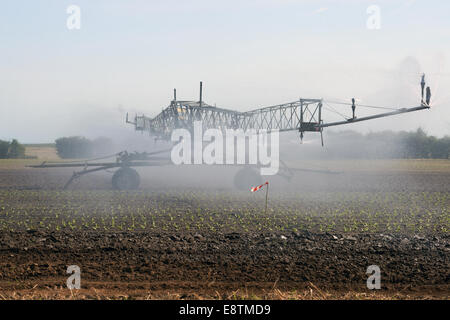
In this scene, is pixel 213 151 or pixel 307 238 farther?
pixel 213 151

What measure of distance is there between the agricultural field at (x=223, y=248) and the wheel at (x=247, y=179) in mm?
4659

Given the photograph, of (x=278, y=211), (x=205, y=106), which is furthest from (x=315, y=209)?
(x=205, y=106)

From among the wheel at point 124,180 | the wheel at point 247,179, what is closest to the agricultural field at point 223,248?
the wheel at point 124,180

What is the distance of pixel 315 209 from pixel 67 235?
10.0m

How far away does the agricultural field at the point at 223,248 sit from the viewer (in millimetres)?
7918

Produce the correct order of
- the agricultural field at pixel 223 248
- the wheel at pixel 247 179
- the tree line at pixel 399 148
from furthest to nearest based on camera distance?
the tree line at pixel 399 148 < the wheel at pixel 247 179 < the agricultural field at pixel 223 248

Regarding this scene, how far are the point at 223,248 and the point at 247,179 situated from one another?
46.4 ft

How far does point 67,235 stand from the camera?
11.8 m

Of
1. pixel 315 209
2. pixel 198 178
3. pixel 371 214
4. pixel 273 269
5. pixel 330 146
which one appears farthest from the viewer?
pixel 330 146

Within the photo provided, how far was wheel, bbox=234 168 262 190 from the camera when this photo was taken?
80.2ft

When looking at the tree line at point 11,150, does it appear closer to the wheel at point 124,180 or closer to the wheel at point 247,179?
the wheel at point 124,180

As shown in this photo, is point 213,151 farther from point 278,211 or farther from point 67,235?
point 67,235

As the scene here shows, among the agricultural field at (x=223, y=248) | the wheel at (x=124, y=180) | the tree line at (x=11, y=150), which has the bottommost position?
the agricultural field at (x=223, y=248)

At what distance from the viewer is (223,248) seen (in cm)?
1047
